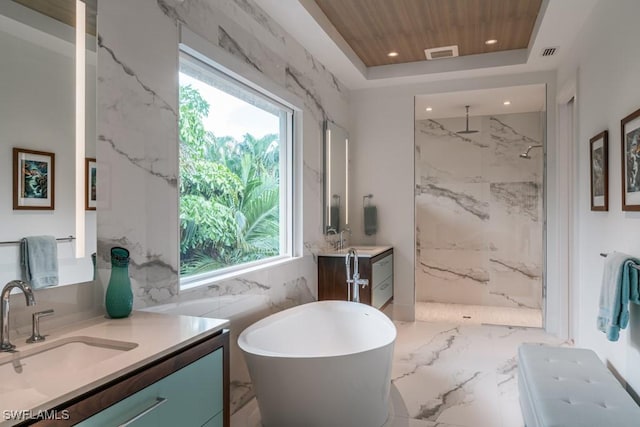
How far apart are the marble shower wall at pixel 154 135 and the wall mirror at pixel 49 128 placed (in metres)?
0.07

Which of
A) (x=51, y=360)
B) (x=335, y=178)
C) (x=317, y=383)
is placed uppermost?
(x=335, y=178)

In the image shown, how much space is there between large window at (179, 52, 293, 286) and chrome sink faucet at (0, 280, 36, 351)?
1081mm

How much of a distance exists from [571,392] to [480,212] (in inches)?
158

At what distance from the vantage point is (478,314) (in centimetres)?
529

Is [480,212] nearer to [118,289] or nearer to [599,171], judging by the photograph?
[599,171]

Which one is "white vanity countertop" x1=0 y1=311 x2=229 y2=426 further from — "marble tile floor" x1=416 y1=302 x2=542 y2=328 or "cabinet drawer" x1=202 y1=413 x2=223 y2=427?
"marble tile floor" x1=416 y1=302 x2=542 y2=328

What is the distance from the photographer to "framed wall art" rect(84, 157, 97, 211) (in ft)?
5.50

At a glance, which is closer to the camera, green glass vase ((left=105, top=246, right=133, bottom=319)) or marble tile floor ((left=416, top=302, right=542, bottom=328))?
green glass vase ((left=105, top=246, right=133, bottom=319))

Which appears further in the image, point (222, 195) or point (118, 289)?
point (222, 195)

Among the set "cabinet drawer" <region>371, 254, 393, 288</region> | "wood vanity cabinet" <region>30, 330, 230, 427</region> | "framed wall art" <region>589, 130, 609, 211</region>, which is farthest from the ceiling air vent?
"wood vanity cabinet" <region>30, 330, 230, 427</region>

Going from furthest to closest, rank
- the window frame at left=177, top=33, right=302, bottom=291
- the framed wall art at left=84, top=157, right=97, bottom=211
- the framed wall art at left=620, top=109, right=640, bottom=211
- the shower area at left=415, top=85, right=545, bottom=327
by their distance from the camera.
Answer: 1. the shower area at left=415, top=85, right=545, bottom=327
2. the window frame at left=177, top=33, right=302, bottom=291
3. the framed wall art at left=620, top=109, right=640, bottom=211
4. the framed wall art at left=84, top=157, right=97, bottom=211

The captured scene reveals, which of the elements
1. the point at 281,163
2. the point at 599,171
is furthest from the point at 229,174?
the point at 599,171

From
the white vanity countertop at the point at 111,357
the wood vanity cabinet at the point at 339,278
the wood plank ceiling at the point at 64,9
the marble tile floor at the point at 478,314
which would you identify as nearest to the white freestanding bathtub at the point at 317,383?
the white vanity countertop at the point at 111,357

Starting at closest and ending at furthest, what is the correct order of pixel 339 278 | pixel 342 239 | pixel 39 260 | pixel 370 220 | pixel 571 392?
pixel 39 260
pixel 571 392
pixel 339 278
pixel 342 239
pixel 370 220
